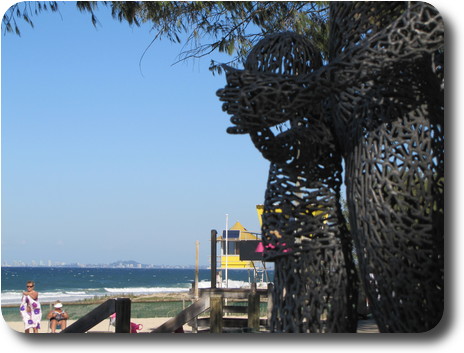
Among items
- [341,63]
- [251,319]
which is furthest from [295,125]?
[251,319]

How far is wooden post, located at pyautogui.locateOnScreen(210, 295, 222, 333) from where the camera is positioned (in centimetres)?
771

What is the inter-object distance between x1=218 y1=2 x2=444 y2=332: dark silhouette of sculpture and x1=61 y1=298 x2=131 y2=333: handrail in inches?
76.1

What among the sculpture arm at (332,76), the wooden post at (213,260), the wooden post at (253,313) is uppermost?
the sculpture arm at (332,76)

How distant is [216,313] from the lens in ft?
25.5

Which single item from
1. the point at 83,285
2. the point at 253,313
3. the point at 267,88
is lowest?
the point at 253,313

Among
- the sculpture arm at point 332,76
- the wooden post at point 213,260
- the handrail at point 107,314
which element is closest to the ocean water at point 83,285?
the wooden post at point 213,260

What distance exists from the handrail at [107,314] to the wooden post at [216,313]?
1.88 m

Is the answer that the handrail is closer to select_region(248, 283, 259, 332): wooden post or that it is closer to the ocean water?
select_region(248, 283, 259, 332): wooden post

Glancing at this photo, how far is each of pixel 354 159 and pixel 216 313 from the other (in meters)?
4.06

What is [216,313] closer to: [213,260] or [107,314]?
[107,314]

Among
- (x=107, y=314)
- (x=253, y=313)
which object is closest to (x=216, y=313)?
(x=253, y=313)

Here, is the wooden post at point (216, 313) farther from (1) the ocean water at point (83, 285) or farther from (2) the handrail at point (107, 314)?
(1) the ocean water at point (83, 285)

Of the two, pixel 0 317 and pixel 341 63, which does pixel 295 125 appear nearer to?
pixel 341 63

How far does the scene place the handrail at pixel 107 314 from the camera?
5906mm
